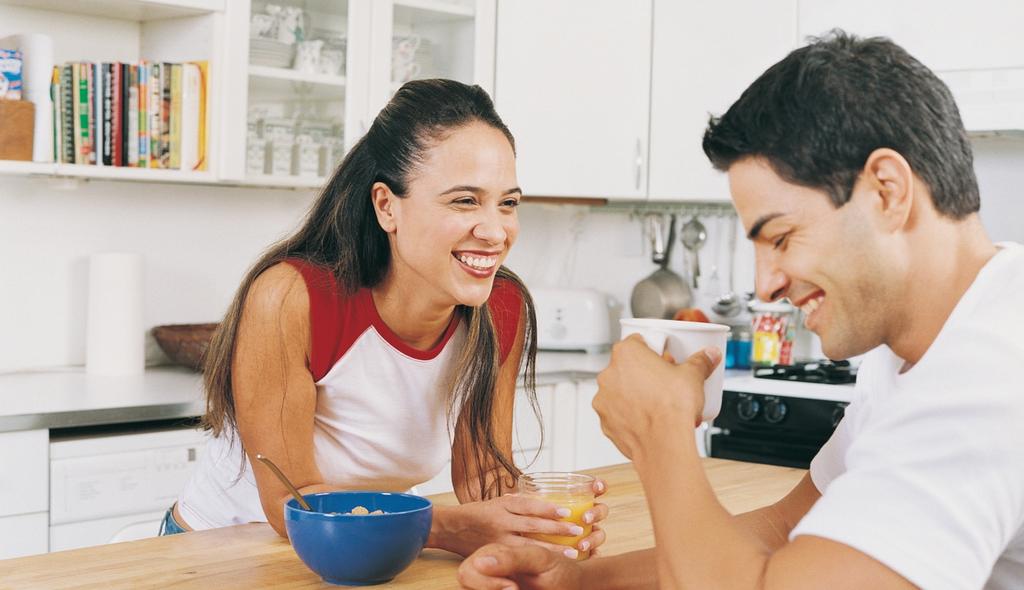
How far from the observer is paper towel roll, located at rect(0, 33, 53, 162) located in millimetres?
3027

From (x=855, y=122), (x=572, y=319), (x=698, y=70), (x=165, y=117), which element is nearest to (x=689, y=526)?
(x=855, y=122)

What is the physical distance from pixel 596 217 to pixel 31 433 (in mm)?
2539

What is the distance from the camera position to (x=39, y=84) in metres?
3.04

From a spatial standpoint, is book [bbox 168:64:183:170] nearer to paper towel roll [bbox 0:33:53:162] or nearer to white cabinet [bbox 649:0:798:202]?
paper towel roll [bbox 0:33:53:162]

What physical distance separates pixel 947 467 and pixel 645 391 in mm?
321

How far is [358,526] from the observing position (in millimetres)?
1316

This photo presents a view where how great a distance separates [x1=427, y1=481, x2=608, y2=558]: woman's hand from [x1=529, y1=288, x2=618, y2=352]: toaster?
2.71 meters

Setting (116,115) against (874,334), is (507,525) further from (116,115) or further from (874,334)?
(116,115)

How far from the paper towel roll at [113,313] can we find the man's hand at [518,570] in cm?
219

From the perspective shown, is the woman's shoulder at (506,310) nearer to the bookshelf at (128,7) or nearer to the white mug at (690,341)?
the white mug at (690,341)

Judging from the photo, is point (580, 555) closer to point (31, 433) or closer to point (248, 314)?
point (248, 314)

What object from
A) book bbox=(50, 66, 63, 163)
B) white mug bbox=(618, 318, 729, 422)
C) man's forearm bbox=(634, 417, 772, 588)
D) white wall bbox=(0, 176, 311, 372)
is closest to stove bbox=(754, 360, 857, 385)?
white wall bbox=(0, 176, 311, 372)

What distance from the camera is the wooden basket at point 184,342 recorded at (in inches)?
131

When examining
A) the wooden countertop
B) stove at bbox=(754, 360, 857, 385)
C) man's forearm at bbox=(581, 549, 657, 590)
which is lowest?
the wooden countertop
